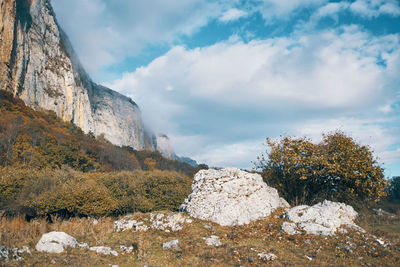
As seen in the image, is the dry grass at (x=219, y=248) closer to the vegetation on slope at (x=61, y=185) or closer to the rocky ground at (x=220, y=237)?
the rocky ground at (x=220, y=237)

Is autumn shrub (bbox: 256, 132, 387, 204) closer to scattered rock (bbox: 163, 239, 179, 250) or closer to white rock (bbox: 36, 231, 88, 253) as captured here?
scattered rock (bbox: 163, 239, 179, 250)

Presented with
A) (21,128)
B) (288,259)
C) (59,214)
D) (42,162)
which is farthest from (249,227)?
(21,128)

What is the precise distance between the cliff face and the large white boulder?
71.0 meters

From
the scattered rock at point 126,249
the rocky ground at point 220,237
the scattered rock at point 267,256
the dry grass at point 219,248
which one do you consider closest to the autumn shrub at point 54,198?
the rocky ground at point 220,237

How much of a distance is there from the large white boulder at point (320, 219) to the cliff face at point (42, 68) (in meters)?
71.0

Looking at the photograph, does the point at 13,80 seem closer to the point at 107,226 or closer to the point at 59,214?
the point at 59,214


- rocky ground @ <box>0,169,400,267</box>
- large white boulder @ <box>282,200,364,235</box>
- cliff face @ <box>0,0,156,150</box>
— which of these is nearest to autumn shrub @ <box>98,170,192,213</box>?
rocky ground @ <box>0,169,400,267</box>

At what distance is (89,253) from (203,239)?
5.21m

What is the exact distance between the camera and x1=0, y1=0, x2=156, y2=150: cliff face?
63.2 m

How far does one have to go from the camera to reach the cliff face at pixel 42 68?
6319cm

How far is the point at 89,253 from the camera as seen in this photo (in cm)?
1065

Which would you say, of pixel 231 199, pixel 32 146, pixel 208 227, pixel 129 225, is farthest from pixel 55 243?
pixel 32 146

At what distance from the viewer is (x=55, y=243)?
1068 centimetres

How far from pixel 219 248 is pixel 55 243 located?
6.98 m
